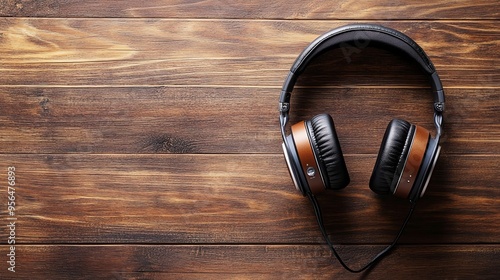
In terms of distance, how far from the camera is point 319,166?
3.80ft

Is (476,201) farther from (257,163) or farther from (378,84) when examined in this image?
(257,163)

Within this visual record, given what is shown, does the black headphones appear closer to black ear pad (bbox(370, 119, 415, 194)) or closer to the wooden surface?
black ear pad (bbox(370, 119, 415, 194))

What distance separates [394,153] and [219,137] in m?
0.42

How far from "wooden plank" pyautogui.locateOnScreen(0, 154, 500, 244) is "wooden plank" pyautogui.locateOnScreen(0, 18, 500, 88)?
0.19 metres

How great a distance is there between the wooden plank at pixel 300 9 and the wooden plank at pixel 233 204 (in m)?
0.34

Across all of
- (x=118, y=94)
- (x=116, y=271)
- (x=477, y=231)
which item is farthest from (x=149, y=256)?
(x=477, y=231)

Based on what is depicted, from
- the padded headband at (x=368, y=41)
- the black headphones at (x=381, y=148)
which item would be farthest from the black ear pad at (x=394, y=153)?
the padded headband at (x=368, y=41)

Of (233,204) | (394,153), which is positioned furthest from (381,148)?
(233,204)

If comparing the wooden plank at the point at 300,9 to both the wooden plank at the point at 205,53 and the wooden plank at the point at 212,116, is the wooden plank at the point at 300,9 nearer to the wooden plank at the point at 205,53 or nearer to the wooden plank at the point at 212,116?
the wooden plank at the point at 205,53

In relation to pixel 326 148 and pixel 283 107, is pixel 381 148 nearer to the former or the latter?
pixel 326 148

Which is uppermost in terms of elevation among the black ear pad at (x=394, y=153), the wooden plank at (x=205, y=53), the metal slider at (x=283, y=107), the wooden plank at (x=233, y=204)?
the wooden plank at (x=205, y=53)

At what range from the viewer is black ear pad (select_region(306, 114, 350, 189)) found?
3.79ft

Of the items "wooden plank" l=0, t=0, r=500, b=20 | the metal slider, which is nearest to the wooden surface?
"wooden plank" l=0, t=0, r=500, b=20

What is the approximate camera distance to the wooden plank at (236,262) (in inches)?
51.7
